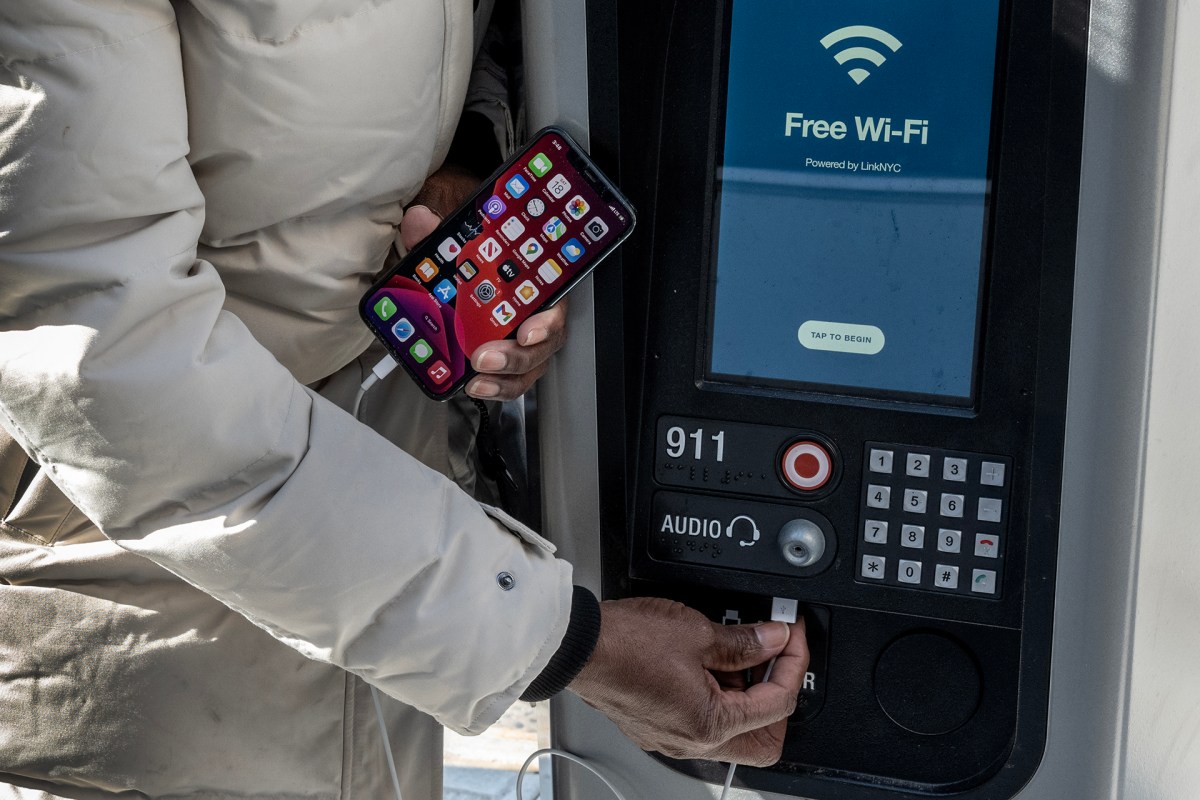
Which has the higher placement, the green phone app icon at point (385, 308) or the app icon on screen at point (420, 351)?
the green phone app icon at point (385, 308)

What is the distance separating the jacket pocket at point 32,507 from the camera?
0.85m

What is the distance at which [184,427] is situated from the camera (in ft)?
2.10

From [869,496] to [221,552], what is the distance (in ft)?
1.46

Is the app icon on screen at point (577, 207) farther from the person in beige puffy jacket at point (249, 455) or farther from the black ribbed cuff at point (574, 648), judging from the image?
the black ribbed cuff at point (574, 648)

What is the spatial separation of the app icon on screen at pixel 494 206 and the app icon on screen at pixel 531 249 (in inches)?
1.3

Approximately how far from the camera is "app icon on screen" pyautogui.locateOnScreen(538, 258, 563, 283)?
817 mm

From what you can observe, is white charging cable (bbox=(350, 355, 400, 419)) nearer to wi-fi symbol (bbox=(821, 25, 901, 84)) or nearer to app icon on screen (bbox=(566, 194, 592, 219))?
app icon on screen (bbox=(566, 194, 592, 219))

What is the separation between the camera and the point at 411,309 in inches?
32.6

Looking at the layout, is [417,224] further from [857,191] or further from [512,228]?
[857,191]

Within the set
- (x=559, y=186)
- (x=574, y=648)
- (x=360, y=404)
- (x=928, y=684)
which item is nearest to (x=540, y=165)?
(x=559, y=186)

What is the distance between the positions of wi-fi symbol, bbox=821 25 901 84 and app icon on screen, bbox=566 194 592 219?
0.20 m

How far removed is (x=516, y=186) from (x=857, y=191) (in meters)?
0.25

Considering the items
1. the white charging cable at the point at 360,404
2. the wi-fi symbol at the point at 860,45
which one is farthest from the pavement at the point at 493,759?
the wi-fi symbol at the point at 860,45

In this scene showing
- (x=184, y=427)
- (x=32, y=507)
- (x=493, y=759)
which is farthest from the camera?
(x=493, y=759)
